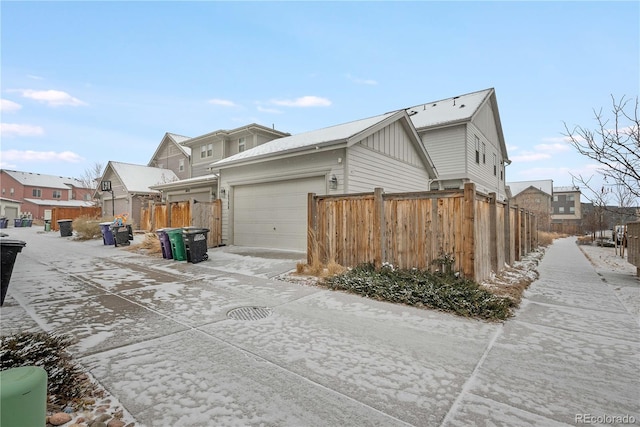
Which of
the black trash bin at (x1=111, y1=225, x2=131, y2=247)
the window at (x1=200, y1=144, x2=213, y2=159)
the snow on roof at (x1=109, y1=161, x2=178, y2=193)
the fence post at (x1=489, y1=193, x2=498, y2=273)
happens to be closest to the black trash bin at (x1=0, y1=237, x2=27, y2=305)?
the fence post at (x1=489, y1=193, x2=498, y2=273)

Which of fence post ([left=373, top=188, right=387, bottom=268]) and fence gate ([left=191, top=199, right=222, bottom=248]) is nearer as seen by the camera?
fence post ([left=373, top=188, right=387, bottom=268])

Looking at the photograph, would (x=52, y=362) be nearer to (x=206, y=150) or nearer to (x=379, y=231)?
(x=379, y=231)

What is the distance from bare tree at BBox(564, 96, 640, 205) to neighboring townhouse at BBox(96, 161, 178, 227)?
2351 centimetres

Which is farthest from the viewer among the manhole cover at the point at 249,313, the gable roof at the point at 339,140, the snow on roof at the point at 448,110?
the snow on roof at the point at 448,110

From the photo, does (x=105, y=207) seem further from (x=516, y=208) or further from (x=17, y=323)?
(x=516, y=208)

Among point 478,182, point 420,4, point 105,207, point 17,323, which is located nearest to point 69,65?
point 17,323

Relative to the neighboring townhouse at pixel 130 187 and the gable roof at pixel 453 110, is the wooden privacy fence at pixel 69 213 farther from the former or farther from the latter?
the gable roof at pixel 453 110

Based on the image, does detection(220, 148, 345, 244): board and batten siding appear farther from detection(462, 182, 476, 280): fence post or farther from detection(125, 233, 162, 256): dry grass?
detection(462, 182, 476, 280): fence post

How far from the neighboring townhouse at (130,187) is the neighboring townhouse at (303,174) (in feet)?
44.6

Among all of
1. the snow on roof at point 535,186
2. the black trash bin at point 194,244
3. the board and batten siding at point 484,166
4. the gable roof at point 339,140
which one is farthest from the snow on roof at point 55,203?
the snow on roof at point 535,186

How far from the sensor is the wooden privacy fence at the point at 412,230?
517cm

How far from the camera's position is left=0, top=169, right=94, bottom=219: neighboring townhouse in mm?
42688

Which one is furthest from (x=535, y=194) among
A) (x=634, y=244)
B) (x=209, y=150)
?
(x=209, y=150)

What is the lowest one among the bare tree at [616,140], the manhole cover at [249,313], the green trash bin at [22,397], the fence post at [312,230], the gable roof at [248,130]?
the manhole cover at [249,313]
